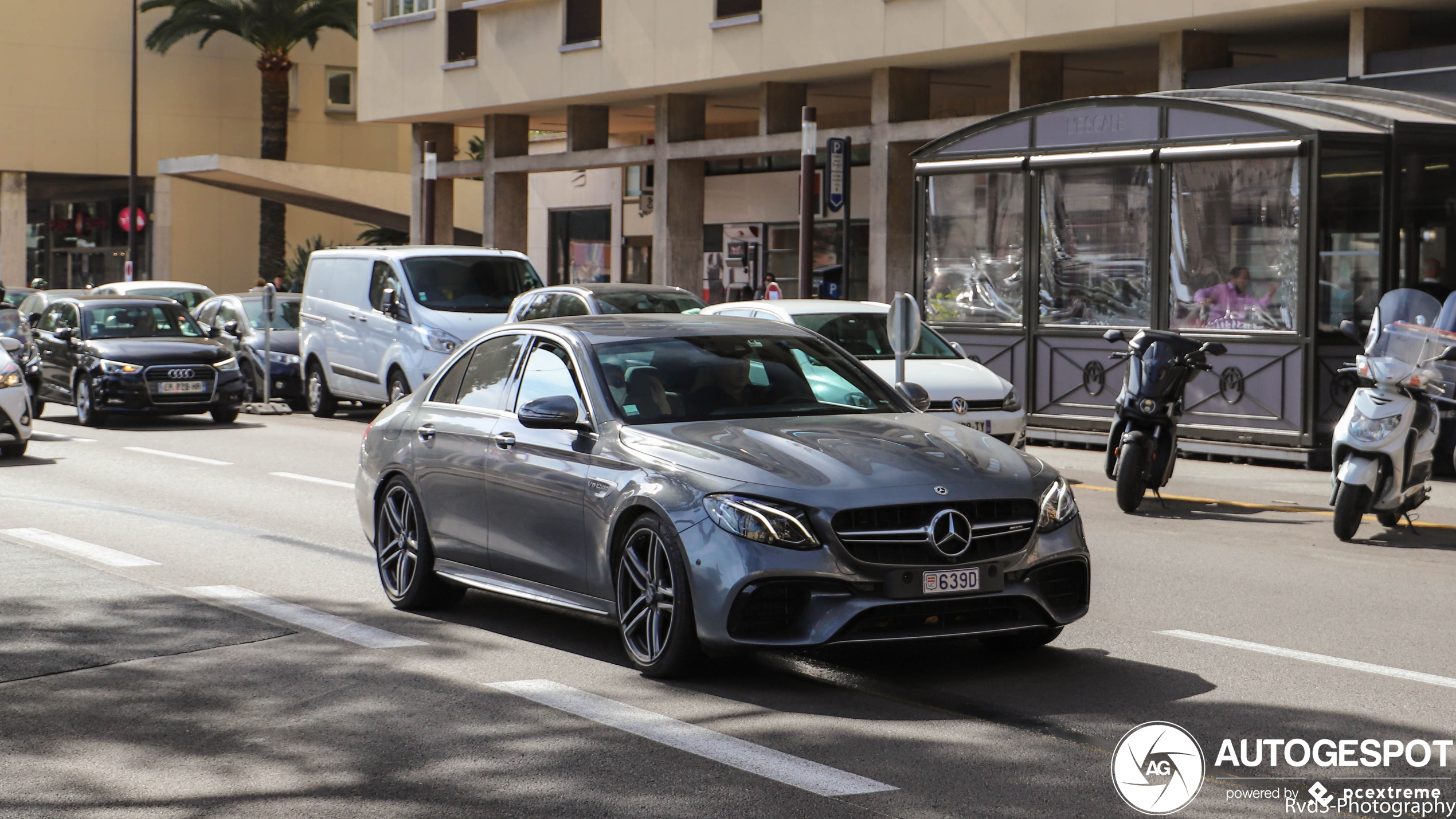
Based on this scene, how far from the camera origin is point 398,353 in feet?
72.1

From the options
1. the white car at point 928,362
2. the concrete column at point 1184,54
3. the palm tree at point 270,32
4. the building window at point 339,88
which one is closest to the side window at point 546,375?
the white car at point 928,362

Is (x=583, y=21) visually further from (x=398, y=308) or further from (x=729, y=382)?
(x=729, y=382)

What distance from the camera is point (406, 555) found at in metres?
8.91

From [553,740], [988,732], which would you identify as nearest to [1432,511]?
[988,732]

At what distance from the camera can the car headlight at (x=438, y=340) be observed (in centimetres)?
2139

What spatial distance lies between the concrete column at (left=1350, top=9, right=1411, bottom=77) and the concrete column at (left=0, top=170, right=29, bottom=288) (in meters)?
44.8

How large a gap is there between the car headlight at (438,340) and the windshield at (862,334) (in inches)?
236

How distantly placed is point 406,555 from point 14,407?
33.5 feet

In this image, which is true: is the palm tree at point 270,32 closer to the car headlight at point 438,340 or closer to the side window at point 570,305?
the car headlight at point 438,340

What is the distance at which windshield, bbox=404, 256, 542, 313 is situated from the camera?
22.3 m

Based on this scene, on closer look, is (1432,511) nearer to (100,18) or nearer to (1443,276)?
(1443,276)

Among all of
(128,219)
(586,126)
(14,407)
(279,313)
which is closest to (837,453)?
(14,407)

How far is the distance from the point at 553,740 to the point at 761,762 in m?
0.80

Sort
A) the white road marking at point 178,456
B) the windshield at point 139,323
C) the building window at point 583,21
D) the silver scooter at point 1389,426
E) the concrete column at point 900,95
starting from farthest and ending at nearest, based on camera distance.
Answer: the building window at point 583,21
the concrete column at point 900,95
the windshield at point 139,323
the white road marking at point 178,456
the silver scooter at point 1389,426
